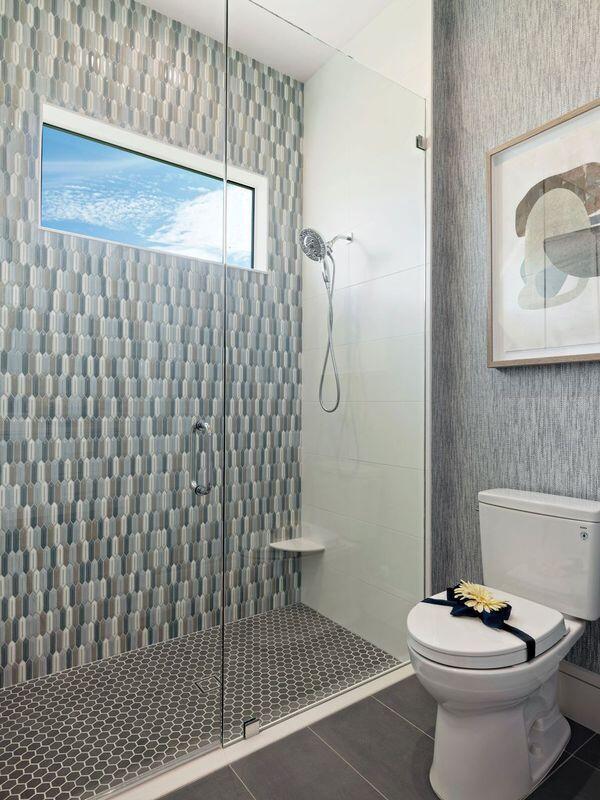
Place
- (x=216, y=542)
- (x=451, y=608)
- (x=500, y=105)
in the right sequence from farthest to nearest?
(x=500, y=105) < (x=216, y=542) < (x=451, y=608)

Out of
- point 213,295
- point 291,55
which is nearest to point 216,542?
point 213,295

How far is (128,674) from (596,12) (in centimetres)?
273

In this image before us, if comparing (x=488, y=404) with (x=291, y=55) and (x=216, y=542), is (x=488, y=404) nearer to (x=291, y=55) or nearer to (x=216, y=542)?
(x=216, y=542)

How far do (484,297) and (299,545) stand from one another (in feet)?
4.08

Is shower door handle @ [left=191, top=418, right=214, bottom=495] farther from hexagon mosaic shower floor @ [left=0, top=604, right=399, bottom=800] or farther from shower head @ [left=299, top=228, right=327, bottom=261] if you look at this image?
shower head @ [left=299, top=228, right=327, bottom=261]

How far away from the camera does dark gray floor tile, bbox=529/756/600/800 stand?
1.42m

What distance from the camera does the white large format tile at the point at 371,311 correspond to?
1.86 meters

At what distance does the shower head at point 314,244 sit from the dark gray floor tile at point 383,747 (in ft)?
5.36

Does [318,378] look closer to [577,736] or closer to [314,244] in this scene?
[314,244]

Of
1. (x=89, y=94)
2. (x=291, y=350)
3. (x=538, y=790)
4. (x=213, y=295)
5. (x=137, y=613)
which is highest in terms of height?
(x=89, y=94)

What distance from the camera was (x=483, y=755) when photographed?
4.53 feet

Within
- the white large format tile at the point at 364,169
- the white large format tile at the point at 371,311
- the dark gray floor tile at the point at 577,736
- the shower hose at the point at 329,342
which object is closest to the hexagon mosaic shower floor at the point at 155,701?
the shower hose at the point at 329,342

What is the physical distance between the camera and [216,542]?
165 centimetres

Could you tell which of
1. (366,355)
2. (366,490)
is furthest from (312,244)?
(366,490)
